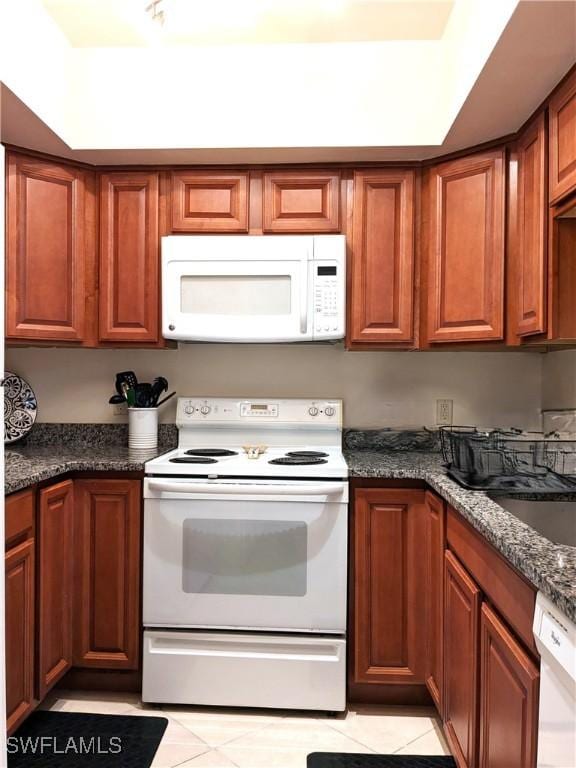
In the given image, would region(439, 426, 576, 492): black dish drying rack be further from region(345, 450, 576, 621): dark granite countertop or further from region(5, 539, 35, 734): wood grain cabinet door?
region(5, 539, 35, 734): wood grain cabinet door

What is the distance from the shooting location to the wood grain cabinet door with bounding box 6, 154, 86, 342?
7.16ft

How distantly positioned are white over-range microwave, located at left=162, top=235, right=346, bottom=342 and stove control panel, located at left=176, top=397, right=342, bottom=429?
37 centimetres

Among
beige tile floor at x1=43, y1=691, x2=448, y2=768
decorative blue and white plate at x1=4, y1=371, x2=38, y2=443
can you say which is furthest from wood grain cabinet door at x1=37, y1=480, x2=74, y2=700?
decorative blue and white plate at x1=4, y1=371, x2=38, y2=443

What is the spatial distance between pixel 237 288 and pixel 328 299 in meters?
0.37

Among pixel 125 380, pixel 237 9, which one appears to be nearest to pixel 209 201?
pixel 237 9

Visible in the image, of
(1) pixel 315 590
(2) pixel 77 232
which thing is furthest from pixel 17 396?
(1) pixel 315 590

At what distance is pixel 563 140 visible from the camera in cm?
162

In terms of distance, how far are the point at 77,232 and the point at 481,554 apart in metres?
1.94

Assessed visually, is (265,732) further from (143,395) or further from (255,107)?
(255,107)

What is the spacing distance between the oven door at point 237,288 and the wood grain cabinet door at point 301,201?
0.10 m

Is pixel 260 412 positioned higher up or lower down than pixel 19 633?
higher up

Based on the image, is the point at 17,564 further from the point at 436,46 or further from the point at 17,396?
the point at 436,46

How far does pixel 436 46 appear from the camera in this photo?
2.12 meters

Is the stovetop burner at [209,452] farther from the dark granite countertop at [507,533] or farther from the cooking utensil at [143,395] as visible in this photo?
the dark granite countertop at [507,533]
